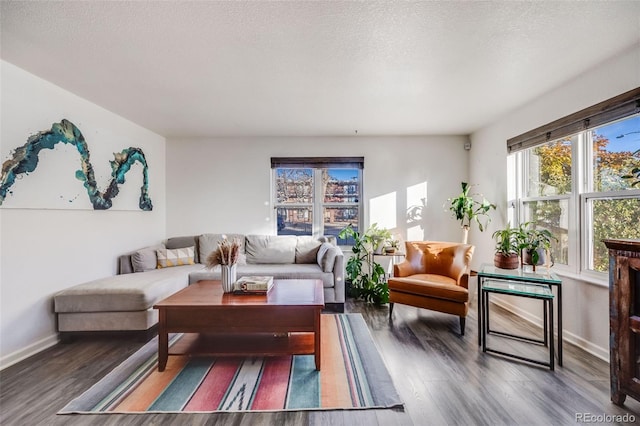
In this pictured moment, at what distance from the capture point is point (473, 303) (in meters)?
3.73

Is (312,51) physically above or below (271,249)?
above

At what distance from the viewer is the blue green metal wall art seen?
7.64 feet

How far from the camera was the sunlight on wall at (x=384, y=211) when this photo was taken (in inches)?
176

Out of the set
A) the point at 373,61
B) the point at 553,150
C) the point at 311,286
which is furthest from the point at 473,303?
the point at 373,61

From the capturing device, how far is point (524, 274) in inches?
94.4

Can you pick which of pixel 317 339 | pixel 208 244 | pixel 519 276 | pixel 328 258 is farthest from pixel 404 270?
pixel 208 244

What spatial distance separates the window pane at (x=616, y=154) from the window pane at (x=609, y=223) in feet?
0.42

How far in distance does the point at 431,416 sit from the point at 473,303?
248 centimetres

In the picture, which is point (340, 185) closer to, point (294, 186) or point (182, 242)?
point (294, 186)

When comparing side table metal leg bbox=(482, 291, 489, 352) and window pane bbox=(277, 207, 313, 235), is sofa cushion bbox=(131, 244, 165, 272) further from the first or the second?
side table metal leg bbox=(482, 291, 489, 352)

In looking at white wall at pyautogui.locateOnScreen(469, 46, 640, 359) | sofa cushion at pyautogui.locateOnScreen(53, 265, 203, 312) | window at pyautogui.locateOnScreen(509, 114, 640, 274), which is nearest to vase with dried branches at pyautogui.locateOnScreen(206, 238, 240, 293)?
sofa cushion at pyautogui.locateOnScreen(53, 265, 203, 312)

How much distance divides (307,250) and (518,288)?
8.18 ft

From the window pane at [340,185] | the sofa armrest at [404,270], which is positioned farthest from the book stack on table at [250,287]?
the window pane at [340,185]

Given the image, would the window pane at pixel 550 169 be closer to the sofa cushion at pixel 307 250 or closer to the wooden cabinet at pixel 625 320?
the wooden cabinet at pixel 625 320
